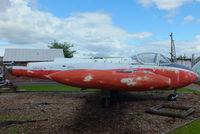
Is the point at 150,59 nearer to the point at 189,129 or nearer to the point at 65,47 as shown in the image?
the point at 189,129

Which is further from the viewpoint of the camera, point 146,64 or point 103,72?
point 146,64

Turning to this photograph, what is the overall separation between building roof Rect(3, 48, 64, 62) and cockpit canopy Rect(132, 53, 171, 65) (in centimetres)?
1834

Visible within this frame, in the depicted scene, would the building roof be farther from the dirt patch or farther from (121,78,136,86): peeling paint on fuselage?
(121,78,136,86): peeling paint on fuselage

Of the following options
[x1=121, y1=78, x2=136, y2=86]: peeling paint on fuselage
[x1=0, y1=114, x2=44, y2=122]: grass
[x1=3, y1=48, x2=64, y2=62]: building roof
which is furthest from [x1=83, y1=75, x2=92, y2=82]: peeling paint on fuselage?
[x1=3, y1=48, x2=64, y2=62]: building roof

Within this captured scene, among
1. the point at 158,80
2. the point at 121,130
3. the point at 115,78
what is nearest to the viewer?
the point at 115,78

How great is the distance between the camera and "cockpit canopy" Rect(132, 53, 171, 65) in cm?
774

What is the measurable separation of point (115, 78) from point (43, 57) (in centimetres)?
2135

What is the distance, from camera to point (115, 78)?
4133mm

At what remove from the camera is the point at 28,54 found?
77.1 ft

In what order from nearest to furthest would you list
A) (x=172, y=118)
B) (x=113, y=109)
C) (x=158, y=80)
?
1. (x=158, y=80)
2. (x=172, y=118)
3. (x=113, y=109)

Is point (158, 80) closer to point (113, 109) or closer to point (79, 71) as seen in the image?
point (79, 71)

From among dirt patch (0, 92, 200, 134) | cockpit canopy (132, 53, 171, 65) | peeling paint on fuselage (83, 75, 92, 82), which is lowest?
dirt patch (0, 92, 200, 134)

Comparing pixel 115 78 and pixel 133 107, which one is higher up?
pixel 115 78

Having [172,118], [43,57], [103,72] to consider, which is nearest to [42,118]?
[103,72]
